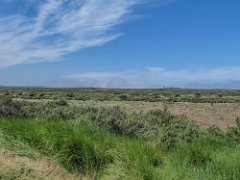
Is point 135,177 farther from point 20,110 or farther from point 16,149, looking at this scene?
point 20,110

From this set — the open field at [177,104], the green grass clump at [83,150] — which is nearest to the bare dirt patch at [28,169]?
the green grass clump at [83,150]

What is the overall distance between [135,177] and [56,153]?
5.24 feet

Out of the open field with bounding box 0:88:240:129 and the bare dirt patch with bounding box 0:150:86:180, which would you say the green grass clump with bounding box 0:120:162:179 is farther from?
the open field with bounding box 0:88:240:129

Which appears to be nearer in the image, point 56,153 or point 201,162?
point 56,153

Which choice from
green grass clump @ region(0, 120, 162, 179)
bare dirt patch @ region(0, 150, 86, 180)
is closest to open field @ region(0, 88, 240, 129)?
green grass clump @ region(0, 120, 162, 179)

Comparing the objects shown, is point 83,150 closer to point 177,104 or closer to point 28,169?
point 28,169

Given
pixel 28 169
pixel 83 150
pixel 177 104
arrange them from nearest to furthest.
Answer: pixel 28 169 < pixel 83 150 < pixel 177 104

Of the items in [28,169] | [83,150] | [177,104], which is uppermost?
[83,150]

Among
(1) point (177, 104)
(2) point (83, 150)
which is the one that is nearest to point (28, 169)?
(2) point (83, 150)

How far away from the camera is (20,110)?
26.6 m

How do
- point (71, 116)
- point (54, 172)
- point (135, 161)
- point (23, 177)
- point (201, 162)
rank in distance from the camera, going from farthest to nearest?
point (71, 116), point (201, 162), point (135, 161), point (54, 172), point (23, 177)

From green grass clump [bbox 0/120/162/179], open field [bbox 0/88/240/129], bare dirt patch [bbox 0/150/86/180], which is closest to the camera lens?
bare dirt patch [bbox 0/150/86/180]

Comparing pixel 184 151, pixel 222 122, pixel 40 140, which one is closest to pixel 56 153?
pixel 40 140

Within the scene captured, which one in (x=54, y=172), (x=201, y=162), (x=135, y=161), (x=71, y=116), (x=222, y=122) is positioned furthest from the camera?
(x=222, y=122)
